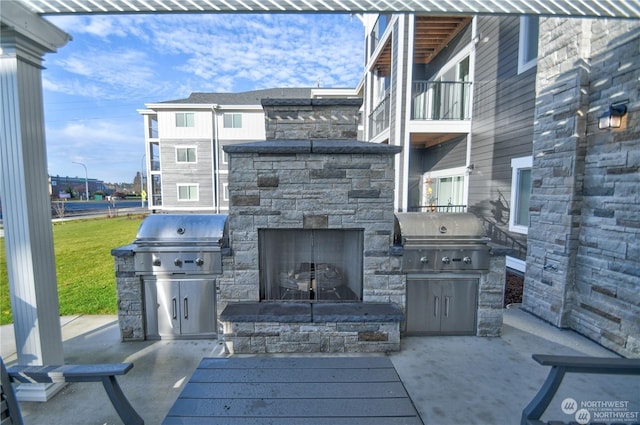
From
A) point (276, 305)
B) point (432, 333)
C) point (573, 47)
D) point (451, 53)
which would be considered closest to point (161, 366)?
point (276, 305)

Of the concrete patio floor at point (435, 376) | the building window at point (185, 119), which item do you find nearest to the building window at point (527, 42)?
the concrete patio floor at point (435, 376)

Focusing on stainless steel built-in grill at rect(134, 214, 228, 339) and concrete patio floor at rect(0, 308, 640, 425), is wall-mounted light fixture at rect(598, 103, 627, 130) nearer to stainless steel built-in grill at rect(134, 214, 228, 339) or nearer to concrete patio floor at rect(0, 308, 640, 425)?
concrete patio floor at rect(0, 308, 640, 425)

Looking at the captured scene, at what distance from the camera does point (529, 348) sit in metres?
3.24

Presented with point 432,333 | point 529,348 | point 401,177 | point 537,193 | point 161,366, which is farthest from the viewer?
point 401,177

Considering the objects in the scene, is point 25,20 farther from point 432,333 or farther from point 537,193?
point 537,193

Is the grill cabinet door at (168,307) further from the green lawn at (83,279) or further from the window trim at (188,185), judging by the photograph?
the window trim at (188,185)

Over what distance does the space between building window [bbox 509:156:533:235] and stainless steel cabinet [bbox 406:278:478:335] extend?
2.96m

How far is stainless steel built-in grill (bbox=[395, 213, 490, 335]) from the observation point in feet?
11.0

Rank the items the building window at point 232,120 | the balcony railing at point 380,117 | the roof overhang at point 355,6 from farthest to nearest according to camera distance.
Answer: the building window at point 232,120, the balcony railing at point 380,117, the roof overhang at point 355,6

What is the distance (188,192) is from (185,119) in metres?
4.30

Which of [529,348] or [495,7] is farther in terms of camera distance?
[529,348]

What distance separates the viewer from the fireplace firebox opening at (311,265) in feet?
11.2

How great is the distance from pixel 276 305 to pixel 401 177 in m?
5.38

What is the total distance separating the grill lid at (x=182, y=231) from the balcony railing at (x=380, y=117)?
6475 millimetres
